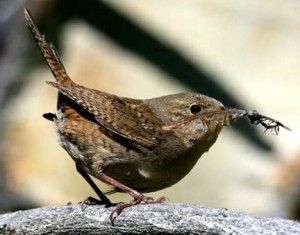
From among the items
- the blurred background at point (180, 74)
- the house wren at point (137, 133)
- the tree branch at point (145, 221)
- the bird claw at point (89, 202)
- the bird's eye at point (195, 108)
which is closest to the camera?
the tree branch at point (145, 221)

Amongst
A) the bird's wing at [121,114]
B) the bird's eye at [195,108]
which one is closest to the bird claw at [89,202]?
the bird's wing at [121,114]

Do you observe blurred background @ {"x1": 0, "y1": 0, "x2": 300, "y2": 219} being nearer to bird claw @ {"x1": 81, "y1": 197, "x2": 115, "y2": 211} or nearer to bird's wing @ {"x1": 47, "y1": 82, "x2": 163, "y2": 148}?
bird's wing @ {"x1": 47, "y1": 82, "x2": 163, "y2": 148}

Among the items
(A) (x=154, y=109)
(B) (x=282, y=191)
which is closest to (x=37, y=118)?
(B) (x=282, y=191)

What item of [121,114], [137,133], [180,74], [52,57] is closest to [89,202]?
[137,133]

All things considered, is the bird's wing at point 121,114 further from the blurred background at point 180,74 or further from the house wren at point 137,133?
the blurred background at point 180,74

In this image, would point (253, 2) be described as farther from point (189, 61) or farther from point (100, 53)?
point (100, 53)

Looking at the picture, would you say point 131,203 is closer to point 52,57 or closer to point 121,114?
point 121,114
